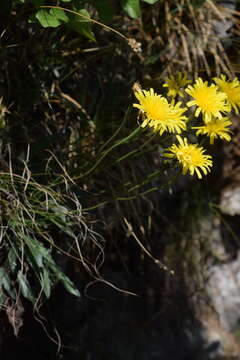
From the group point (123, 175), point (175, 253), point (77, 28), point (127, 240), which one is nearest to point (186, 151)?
point (77, 28)

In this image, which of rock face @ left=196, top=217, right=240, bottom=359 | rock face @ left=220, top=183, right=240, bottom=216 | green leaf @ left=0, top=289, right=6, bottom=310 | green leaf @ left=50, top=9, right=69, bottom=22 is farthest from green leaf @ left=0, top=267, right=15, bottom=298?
rock face @ left=220, top=183, right=240, bottom=216

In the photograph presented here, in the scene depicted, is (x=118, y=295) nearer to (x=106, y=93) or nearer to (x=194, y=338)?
(x=194, y=338)

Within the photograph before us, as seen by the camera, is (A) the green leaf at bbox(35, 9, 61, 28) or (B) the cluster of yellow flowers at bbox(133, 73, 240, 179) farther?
(A) the green leaf at bbox(35, 9, 61, 28)

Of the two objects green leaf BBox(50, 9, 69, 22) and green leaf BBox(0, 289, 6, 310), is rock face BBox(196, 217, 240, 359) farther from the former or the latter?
green leaf BBox(50, 9, 69, 22)

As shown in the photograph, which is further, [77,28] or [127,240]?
[127,240]

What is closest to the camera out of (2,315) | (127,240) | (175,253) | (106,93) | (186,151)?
(186,151)

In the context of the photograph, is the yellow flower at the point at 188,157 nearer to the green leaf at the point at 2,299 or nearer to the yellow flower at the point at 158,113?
the yellow flower at the point at 158,113

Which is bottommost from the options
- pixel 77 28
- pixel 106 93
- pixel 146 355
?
pixel 146 355

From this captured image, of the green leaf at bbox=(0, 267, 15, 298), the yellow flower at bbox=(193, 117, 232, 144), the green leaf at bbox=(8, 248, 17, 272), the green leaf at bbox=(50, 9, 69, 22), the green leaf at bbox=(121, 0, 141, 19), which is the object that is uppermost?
the green leaf at bbox=(121, 0, 141, 19)
